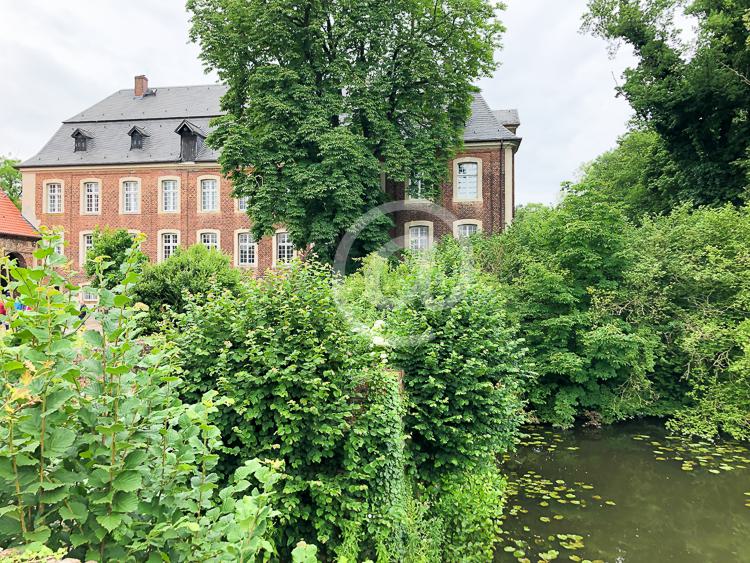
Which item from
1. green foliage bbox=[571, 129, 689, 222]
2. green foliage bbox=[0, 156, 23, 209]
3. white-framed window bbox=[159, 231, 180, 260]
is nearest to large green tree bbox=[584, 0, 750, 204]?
green foliage bbox=[571, 129, 689, 222]

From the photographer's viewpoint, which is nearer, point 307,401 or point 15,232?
point 307,401

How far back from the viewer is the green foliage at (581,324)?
13141 mm

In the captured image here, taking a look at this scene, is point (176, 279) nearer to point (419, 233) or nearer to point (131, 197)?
point (419, 233)

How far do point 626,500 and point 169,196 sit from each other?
2688 centimetres

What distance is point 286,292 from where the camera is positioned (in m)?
4.81

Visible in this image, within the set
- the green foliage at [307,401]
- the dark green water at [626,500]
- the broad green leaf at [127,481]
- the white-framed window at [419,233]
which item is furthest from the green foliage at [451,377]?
the white-framed window at [419,233]

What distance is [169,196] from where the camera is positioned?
28.8 metres

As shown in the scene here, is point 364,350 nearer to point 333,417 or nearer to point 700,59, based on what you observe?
point 333,417

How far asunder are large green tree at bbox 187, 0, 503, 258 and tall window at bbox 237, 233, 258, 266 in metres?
7.78

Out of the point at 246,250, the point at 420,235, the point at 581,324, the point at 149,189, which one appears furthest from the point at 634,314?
the point at 149,189

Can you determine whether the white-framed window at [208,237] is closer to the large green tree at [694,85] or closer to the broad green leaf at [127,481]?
the large green tree at [694,85]

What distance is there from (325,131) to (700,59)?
44.5 ft

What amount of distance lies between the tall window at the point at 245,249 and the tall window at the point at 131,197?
6216 millimetres

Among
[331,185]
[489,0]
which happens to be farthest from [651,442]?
[489,0]
